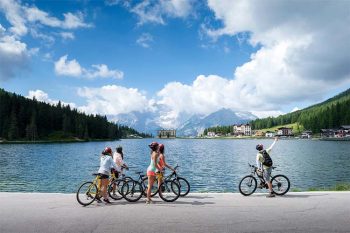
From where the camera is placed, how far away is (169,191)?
19.3 m

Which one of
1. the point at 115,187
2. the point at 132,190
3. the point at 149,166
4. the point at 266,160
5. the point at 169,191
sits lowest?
the point at 169,191

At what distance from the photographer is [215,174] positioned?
5231 centimetres

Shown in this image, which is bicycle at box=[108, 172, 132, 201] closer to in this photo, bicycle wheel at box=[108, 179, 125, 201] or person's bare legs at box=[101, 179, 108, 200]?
bicycle wheel at box=[108, 179, 125, 201]

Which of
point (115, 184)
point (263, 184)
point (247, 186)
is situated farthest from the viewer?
point (247, 186)

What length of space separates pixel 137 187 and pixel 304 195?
31.0ft

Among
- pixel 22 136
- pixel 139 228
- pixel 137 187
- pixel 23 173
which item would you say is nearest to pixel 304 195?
pixel 137 187

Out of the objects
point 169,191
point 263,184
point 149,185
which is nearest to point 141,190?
point 149,185

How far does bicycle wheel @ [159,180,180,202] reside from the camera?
59.9 ft

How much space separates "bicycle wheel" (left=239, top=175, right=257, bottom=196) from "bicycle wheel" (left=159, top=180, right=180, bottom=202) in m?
3.81

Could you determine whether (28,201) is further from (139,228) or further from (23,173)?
(23,173)

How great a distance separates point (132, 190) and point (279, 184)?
27.8 feet

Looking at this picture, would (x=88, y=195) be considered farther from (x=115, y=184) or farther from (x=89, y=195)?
(x=115, y=184)

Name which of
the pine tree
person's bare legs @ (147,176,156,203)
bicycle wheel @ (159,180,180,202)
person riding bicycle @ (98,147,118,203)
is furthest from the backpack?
the pine tree

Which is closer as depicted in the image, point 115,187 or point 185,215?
point 185,215
